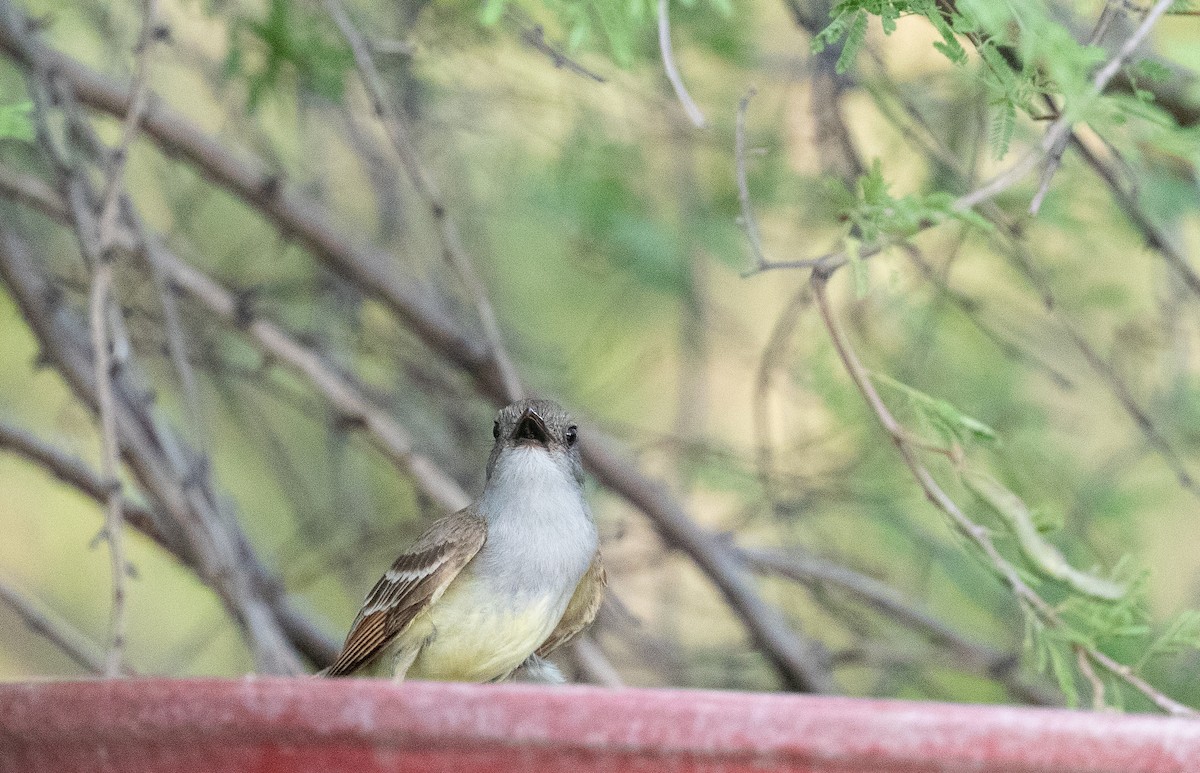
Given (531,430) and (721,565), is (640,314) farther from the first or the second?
(531,430)

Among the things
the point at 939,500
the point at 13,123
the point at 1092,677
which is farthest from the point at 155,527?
the point at 1092,677

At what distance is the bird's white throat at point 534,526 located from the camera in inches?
88.8

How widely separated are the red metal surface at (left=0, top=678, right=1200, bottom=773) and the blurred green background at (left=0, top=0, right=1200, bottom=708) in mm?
1522

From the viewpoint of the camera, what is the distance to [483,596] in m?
2.24

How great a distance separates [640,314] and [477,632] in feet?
Answer: 8.48

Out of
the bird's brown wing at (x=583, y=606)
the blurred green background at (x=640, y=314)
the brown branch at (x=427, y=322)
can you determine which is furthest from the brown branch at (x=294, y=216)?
the bird's brown wing at (x=583, y=606)

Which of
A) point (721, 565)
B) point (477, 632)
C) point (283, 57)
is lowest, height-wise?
point (721, 565)

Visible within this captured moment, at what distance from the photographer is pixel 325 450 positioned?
512 centimetres

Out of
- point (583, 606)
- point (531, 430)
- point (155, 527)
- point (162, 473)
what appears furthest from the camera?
point (155, 527)

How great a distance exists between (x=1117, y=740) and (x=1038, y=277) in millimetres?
1419

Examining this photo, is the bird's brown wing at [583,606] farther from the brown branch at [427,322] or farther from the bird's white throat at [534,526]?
the brown branch at [427,322]

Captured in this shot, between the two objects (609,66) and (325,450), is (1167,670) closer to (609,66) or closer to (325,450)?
(609,66)

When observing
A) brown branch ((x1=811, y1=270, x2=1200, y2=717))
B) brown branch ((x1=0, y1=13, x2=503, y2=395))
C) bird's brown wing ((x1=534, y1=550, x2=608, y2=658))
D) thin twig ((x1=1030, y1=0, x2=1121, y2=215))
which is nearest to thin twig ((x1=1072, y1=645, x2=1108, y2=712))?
brown branch ((x1=811, y1=270, x2=1200, y2=717))

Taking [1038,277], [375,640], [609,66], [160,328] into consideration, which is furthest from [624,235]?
[375,640]
